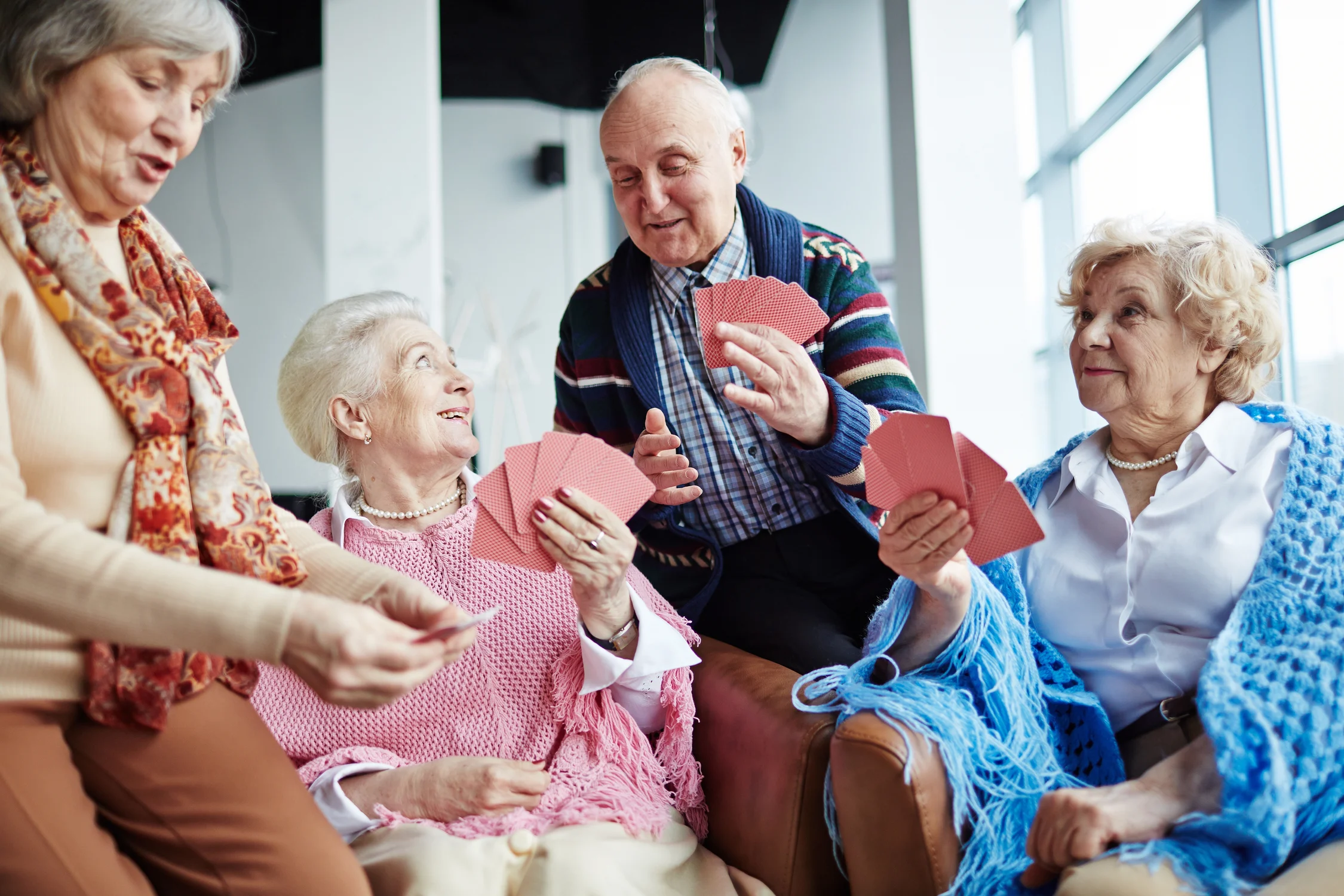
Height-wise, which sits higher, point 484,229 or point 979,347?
point 484,229

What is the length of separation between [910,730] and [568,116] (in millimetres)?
7077

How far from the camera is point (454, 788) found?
1591mm

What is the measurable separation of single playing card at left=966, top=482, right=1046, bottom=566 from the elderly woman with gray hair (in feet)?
2.46

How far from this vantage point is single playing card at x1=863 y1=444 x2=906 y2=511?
4.85ft

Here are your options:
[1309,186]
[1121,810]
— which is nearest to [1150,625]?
[1121,810]

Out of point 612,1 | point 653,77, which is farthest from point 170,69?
point 612,1

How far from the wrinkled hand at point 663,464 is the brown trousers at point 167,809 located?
83cm

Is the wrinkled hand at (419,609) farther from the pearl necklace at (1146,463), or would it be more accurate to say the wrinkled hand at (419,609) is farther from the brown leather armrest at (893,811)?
the pearl necklace at (1146,463)

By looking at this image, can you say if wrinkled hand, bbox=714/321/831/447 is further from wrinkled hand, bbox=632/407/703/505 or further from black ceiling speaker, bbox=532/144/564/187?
black ceiling speaker, bbox=532/144/564/187

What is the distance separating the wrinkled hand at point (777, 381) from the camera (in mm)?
1734

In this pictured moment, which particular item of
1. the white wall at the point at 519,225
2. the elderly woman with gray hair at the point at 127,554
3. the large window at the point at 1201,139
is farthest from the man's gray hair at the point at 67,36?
the white wall at the point at 519,225

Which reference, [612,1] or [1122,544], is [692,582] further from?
[612,1]

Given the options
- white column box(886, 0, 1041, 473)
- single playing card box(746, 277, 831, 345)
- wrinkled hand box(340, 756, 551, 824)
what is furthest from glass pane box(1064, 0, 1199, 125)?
wrinkled hand box(340, 756, 551, 824)

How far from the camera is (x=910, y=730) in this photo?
4.89ft
